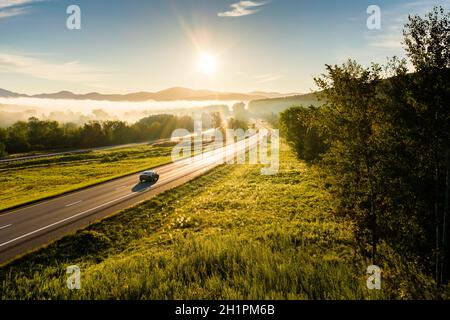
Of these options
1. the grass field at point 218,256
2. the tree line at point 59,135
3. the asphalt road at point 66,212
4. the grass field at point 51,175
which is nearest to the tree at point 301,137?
the grass field at point 218,256

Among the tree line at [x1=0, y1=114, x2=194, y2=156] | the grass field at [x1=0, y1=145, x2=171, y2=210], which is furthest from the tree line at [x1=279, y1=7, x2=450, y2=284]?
the tree line at [x1=0, y1=114, x2=194, y2=156]

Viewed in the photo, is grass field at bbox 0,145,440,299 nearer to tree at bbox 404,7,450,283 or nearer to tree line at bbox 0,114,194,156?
tree at bbox 404,7,450,283

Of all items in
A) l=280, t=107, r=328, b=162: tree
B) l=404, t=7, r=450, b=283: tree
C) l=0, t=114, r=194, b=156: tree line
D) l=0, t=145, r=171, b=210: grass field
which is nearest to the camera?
l=404, t=7, r=450, b=283: tree

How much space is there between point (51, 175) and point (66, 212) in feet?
94.0

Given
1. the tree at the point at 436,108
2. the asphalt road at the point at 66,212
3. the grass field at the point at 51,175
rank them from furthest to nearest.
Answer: the grass field at the point at 51,175, the asphalt road at the point at 66,212, the tree at the point at 436,108

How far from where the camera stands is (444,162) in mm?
9102

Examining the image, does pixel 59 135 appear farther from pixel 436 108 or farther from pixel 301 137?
pixel 436 108

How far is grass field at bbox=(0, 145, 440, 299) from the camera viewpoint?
9.00m

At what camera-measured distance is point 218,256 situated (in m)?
12.0

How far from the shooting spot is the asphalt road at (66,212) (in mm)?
16734

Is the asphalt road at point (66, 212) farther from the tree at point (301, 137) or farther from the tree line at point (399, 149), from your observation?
the tree at point (301, 137)

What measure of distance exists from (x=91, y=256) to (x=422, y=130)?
52.2ft

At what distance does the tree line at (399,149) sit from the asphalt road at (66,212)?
52.6 ft

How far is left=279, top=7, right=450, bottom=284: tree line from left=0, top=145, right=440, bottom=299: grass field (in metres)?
1.05
